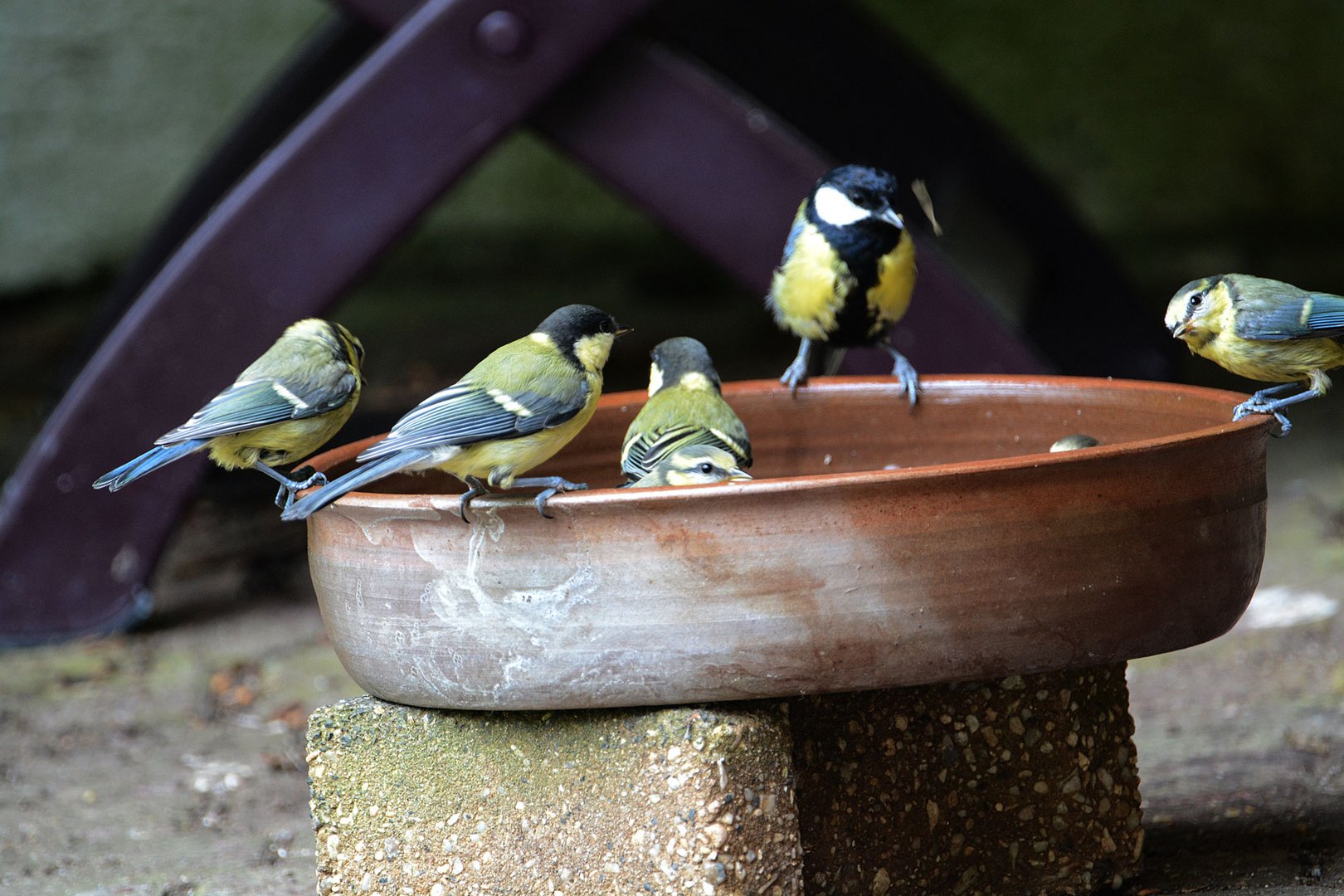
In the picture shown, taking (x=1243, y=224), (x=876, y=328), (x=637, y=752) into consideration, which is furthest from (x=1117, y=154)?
(x=637, y=752)

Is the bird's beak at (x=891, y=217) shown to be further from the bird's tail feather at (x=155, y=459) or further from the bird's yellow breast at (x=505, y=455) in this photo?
the bird's tail feather at (x=155, y=459)

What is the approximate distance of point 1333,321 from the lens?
200 centimetres

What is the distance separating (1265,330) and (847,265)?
32.4 inches

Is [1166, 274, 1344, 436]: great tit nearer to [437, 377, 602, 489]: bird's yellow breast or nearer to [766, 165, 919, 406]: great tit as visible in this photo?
[766, 165, 919, 406]: great tit

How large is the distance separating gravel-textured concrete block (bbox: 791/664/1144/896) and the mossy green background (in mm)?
4218

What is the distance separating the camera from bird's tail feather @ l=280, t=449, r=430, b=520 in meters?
1.65

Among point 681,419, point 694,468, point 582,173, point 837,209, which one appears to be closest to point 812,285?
point 837,209

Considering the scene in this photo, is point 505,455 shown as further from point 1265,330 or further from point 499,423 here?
point 1265,330

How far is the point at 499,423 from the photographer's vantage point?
6.00ft

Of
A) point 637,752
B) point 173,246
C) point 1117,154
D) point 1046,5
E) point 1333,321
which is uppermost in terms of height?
point 1046,5

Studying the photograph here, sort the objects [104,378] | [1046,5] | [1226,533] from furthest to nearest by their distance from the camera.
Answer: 1. [1046,5]
2. [104,378]
3. [1226,533]

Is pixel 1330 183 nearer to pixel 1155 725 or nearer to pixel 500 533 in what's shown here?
pixel 1155 725

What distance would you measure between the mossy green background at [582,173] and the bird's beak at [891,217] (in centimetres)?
367

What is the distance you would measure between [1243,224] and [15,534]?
17.9 feet
